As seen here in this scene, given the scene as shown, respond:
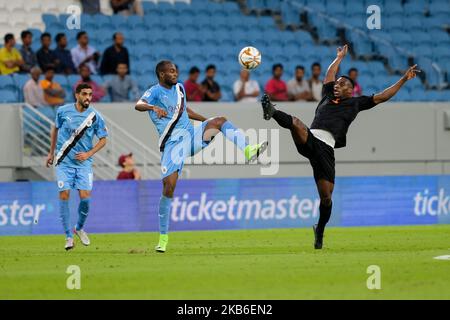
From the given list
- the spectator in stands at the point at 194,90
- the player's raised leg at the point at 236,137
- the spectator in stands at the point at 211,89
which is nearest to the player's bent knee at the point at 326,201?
the player's raised leg at the point at 236,137

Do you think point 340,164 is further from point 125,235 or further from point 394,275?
point 394,275

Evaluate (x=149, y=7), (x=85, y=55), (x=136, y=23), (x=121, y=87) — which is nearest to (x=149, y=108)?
(x=121, y=87)

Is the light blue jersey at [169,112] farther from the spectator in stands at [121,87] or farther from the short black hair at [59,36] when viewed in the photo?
the short black hair at [59,36]

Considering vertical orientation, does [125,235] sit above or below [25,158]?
below

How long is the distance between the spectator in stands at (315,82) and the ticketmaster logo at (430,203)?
13.3ft

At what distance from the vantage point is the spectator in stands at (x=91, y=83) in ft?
79.6

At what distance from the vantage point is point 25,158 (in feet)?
80.9

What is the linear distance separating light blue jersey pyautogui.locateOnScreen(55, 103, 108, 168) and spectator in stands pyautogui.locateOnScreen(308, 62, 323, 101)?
1059 cm

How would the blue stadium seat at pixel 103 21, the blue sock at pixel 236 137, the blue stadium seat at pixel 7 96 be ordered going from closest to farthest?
the blue sock at pixel 236 137, the blue stadium seat at pixel 7 96, the blue stadium seat at pixel 103 21

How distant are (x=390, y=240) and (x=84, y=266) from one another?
20.8ft

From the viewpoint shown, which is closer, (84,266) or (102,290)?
(102,290)

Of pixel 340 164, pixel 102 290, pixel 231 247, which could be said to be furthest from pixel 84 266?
pixel 340 164

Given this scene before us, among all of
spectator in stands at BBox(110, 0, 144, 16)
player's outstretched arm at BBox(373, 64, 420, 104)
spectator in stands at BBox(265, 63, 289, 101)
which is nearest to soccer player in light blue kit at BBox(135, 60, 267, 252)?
player's outstretched arm at BBox(373, 64, 420, 104)

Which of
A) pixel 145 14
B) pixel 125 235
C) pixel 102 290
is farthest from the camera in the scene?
pixel 145 14
